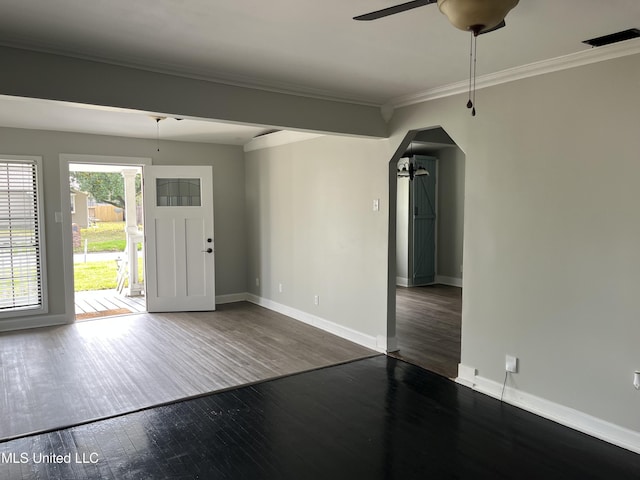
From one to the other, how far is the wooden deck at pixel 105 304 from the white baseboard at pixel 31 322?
0.35 metres

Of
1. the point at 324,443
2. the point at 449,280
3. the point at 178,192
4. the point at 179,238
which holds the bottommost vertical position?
the point at 324,443

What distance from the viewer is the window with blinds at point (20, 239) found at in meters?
5.56

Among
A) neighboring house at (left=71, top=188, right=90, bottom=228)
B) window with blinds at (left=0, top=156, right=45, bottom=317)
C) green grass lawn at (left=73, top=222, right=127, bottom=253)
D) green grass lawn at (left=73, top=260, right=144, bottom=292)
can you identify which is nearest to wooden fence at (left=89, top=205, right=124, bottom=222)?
green grass lawn at (left=73, top=222, right=127, bottom=253)

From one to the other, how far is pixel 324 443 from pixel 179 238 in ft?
13.9

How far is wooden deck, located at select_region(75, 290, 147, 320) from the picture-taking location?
6523mm

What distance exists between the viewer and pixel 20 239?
566 cm

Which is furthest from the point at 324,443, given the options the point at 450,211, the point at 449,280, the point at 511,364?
the point at 450,211

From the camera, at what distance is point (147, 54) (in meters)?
3.02

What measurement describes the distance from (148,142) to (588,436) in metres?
5.92

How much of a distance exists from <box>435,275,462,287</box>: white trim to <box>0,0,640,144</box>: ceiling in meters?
5.17

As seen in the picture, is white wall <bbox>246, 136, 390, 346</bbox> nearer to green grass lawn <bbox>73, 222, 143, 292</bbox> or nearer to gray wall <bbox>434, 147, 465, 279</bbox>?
green grass lawn <bbox>73, 222, 143, 292</bbox>

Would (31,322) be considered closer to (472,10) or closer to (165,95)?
(165,95)

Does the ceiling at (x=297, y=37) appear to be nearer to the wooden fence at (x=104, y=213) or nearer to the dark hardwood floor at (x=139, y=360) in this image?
the dark hardwood floor at (x=139, y=360)

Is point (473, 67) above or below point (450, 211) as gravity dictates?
above
